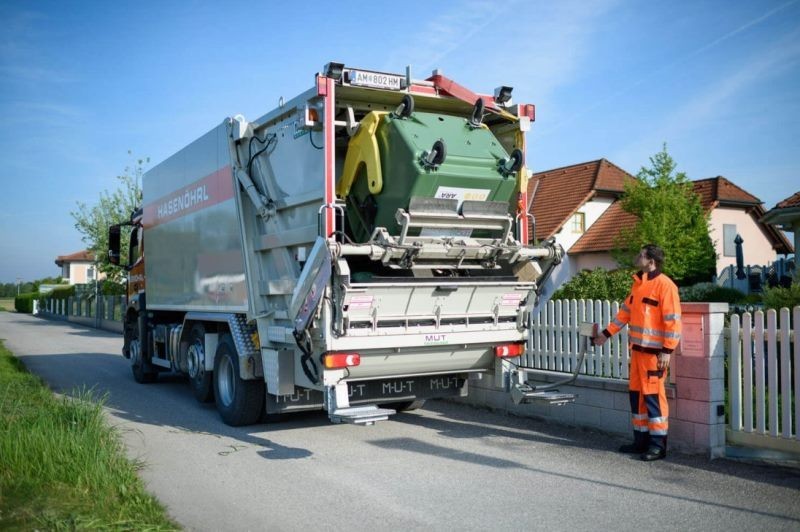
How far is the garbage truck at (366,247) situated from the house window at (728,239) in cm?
2674

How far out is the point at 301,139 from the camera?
22.1ft

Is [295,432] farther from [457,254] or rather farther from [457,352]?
[457,254]

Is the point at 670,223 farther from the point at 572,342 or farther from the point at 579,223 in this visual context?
the point at 572,342

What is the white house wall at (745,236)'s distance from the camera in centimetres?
3100

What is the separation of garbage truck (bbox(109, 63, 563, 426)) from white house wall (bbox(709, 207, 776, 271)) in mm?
26189

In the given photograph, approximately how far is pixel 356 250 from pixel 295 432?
2625mm

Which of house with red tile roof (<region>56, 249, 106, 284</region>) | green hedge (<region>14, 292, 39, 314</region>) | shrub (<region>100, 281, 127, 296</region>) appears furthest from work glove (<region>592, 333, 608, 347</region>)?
house with red tile roof (<region>56, 249, 106, 284</region>)

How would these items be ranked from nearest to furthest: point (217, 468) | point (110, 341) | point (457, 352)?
1. point (217, 468)
2. point (457, 352)
3. point (110, 341)

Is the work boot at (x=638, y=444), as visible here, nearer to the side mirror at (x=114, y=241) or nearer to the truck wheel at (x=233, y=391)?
the truck wheel at (x=233, y=391)

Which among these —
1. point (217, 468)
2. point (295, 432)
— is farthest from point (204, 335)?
point (217, 468)

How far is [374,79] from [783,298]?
17.6 feet

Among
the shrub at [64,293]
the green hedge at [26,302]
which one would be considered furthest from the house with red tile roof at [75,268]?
the shrub at [64,293]

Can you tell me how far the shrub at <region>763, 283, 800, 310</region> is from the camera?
8109mm

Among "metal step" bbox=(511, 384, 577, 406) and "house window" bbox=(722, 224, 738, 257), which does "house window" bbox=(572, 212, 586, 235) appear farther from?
"metal step" bbox=(511, 384, 577, 406)
